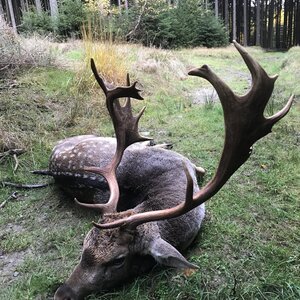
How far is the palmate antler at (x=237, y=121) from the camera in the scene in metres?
2.08

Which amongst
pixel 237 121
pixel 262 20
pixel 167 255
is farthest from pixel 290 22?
pixel 167 255

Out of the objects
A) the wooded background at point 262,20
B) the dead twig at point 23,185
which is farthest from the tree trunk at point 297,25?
the dead twig at point 23,185

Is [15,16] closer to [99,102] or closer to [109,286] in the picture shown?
[99,102]

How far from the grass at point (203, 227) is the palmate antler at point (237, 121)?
574 millimetres

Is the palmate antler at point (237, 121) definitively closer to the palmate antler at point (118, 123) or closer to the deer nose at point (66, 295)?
the deer nose at point (66, 295)

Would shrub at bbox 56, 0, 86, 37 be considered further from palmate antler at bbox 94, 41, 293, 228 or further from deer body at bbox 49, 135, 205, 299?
palmate antler at bbox 94, 41, 293, 228

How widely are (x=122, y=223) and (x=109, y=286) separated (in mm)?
466

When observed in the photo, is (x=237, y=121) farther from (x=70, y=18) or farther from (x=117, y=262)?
(x=70, y=18)

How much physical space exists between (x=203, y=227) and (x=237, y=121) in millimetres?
1391

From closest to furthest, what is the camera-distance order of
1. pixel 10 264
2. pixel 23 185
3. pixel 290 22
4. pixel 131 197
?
pixel 10 264, pixel 131 197, pixel 23 185, pixel 290 22

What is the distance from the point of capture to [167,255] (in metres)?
2.38

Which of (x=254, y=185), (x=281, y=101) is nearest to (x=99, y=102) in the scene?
(x=281, y=101)

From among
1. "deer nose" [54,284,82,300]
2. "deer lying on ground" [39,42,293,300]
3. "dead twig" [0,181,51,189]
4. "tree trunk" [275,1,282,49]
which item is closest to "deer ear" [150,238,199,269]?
"deer lying on ground" [39,42,293,300]

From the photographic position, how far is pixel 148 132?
6082 millimetres
